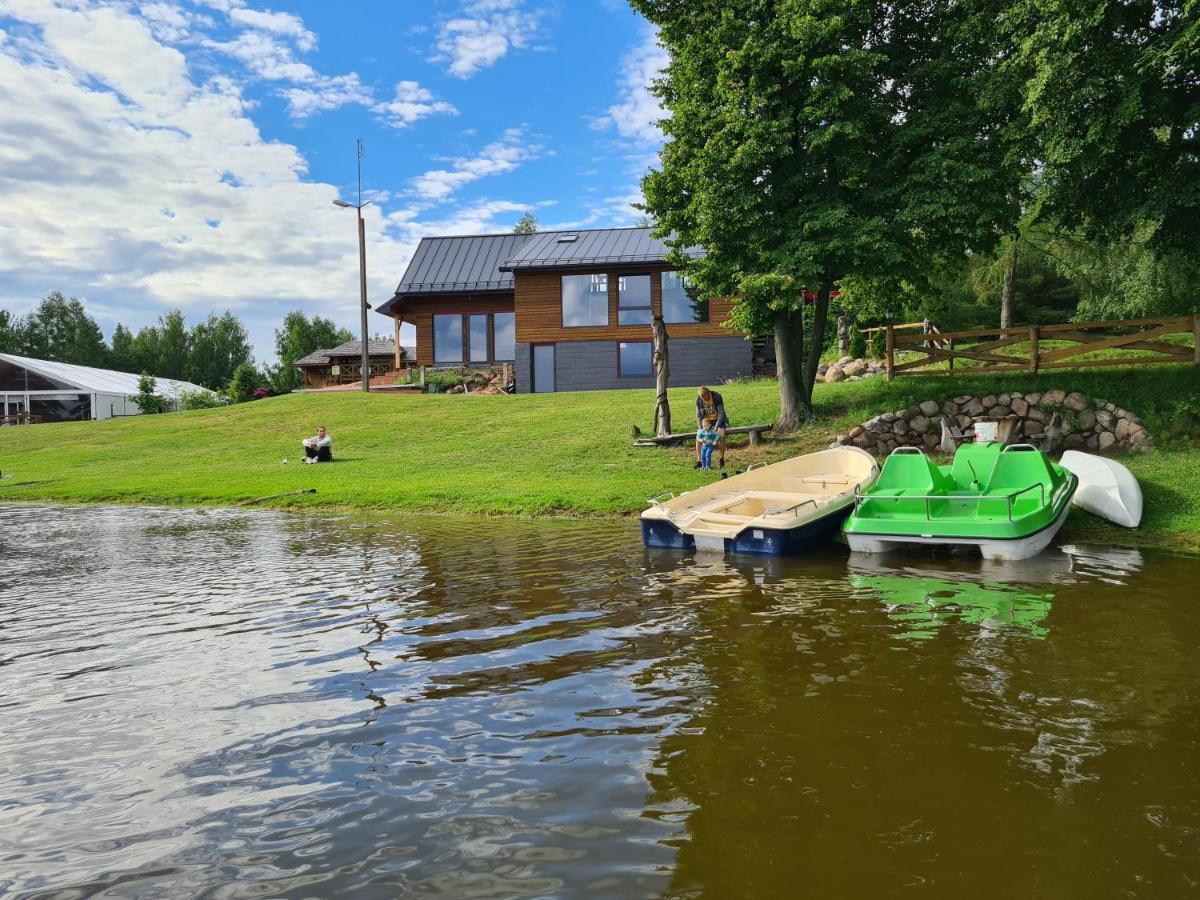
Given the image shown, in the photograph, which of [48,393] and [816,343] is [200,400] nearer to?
[48,393]

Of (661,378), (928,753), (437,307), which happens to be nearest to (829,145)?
(661,378)

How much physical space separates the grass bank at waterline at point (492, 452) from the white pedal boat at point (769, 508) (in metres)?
2.46

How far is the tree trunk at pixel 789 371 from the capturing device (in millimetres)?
19141

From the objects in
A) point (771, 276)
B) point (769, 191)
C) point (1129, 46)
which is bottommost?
point (771, 276)

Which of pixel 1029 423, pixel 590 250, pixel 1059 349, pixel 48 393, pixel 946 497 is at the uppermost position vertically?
pixel 590 250

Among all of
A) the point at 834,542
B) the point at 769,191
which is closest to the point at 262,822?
the point at 834,542

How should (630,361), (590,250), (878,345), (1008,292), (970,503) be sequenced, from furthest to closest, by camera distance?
(590,250)
(630,361)
(1008,292)
(878,345)
(970,503)

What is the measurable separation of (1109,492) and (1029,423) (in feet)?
19.6

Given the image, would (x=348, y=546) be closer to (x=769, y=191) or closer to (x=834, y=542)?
(x=834, y=542)

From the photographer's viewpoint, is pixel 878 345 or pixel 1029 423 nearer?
pixel 1029 423

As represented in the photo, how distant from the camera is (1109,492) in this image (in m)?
11.5

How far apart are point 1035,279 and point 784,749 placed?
35.7 m

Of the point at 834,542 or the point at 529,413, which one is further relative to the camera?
the point at 529,413

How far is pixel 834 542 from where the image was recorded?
1134 centimetres
